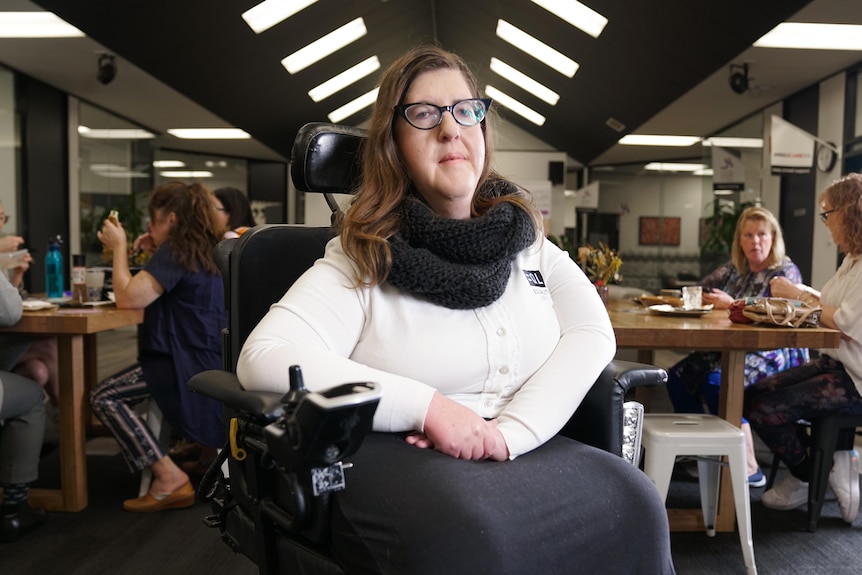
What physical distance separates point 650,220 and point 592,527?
415 inches

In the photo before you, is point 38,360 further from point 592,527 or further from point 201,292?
point 592,527

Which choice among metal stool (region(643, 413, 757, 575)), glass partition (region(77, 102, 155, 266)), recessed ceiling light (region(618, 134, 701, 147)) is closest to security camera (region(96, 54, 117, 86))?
glass partition (region(77, 102, 155, 266))

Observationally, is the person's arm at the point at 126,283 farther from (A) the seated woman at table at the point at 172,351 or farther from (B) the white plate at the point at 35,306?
(B) the white plate at the point at 35,306

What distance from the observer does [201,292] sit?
107 inches

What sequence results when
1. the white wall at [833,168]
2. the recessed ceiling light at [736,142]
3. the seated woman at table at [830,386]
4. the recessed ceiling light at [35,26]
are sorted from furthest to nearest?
the recessed ceiling light at [736,142]
the white wall at [833,168]
the recessed ceiling light at [35,26]
the seated woman at table at [830,386]

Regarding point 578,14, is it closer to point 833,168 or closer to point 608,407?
point 833,168

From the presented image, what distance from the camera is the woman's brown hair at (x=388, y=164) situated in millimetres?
1347

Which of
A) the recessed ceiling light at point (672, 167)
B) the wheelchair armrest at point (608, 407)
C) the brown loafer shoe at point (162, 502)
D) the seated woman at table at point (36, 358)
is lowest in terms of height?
the brown loafer shoe at point (162, 502)

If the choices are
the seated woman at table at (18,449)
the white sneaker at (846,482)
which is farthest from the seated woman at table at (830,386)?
the seated woman at table at (18,449)

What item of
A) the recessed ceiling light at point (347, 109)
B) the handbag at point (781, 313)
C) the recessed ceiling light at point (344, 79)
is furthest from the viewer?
the recessed ceiling light at point (347, 109)

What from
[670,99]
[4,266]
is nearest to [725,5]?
[670,99]

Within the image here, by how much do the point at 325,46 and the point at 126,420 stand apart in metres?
5.99

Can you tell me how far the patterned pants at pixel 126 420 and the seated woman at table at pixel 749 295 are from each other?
7.48 feet

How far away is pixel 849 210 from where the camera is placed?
8.64ft
